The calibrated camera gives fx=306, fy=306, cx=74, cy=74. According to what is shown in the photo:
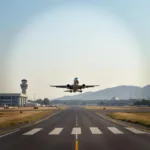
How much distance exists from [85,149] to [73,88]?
5929 centimetres

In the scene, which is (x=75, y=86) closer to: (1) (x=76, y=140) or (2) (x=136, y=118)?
(2) (x=136, y=118)

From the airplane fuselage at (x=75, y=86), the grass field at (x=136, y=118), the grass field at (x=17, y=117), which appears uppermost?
the airplane fuselage at (x=75, y=86)

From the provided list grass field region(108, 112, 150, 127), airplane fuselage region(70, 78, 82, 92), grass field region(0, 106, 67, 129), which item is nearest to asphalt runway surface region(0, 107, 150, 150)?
grass field region(0, 106, 67, 129)

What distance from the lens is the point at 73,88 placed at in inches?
2975

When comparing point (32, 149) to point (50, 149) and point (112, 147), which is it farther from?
point (112, 147)

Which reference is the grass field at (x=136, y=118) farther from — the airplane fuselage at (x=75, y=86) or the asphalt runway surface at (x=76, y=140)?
the airplane fuselage at (x=75, y=86)

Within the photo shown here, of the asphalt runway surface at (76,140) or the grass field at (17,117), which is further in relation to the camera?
the grass field at (17,117)

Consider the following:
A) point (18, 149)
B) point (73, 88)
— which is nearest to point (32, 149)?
point (18, 149)

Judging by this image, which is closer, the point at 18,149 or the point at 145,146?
the point at 18,149

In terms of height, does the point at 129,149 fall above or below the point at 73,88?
below

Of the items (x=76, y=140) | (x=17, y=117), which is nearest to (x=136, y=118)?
(x=17, y=117)

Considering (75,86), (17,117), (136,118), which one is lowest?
(136,118)

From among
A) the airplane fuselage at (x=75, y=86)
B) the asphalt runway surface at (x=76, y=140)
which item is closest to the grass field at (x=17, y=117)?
the airplane fuselage at (x=75, y=86)

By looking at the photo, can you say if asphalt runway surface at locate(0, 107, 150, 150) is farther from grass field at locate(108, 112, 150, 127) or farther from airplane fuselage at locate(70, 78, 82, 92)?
airplane fuselage at locate(70, 78, 82, 92)
